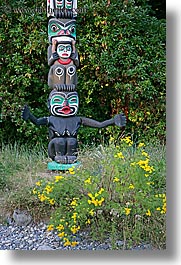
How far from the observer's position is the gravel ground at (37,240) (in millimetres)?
3562

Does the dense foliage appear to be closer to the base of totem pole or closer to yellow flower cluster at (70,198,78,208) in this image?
the base of totem pole

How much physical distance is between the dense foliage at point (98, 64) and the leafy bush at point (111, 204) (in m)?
2.33

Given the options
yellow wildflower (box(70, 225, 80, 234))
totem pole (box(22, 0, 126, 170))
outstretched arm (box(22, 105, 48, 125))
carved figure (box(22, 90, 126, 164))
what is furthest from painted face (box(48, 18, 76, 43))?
yellow wildflower (box(70, 225, 80, 234))

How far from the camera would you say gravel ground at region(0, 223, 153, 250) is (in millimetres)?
3562

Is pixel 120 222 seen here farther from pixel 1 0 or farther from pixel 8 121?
pixel 1 0

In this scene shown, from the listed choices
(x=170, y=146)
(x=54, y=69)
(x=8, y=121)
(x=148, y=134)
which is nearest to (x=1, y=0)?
(x=8, y=121)

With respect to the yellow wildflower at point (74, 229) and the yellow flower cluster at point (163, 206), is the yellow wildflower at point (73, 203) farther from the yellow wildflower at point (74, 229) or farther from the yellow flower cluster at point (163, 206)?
the yellow flower cluster at point (163, 206)

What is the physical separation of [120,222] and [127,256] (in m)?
0.26

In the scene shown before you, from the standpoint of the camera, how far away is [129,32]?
6.06m

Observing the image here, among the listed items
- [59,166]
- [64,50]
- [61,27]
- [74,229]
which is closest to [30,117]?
[59,166]

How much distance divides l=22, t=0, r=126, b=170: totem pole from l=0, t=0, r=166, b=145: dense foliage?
49.8 inches

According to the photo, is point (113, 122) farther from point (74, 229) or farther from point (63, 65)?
point (74, 229)

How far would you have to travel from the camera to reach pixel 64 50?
4605mm

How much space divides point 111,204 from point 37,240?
0.63m
